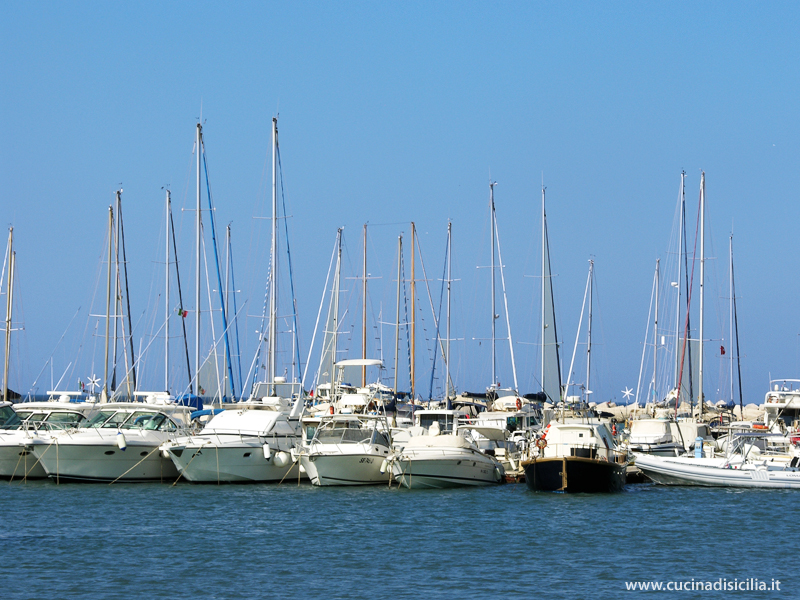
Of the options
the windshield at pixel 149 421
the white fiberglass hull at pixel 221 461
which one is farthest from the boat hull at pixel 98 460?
the white fiberglass hull at pixel 221 461

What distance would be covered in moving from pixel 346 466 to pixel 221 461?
14.4 feet

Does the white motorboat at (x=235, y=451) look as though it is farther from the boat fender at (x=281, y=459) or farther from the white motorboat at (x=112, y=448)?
the white motorboat at (x=112, y=448)

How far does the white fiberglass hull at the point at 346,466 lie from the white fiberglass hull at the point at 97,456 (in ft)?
18.7

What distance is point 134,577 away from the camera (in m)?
21.3

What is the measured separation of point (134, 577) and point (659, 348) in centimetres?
5896

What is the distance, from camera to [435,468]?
3531cm

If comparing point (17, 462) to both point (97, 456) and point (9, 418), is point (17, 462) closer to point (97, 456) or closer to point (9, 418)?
point (9, 418)

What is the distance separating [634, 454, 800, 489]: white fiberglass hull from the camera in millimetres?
36562

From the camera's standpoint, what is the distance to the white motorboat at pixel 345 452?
35.3 meters

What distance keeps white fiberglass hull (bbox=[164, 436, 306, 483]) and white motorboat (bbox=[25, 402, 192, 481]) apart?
1.00m

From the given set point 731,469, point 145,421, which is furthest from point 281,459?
point 731,469

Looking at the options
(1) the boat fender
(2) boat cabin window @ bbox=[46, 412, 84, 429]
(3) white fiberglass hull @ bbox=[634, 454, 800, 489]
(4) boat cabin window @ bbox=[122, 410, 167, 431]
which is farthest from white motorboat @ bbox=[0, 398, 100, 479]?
(3) white fiberglass hull @ bbox=[634, 454, 800, 489]

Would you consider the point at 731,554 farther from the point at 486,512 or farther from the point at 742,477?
the point at 742,477

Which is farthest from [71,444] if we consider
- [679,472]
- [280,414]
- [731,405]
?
[731,405]
